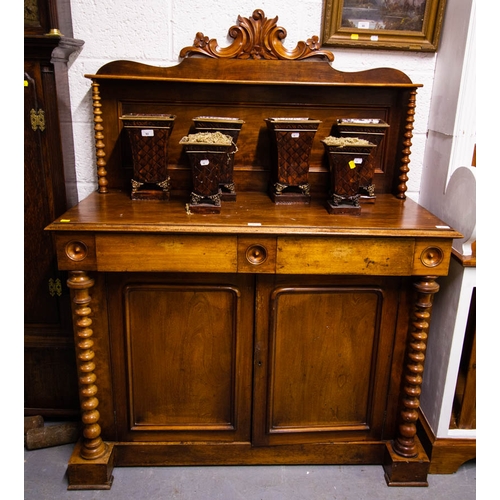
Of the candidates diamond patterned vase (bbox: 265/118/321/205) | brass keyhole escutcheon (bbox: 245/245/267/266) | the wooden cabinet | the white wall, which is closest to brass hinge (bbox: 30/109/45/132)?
the wooden cabinet

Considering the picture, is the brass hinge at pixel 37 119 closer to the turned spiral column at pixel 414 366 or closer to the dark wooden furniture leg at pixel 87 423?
the dark wooden furniture leg at pixel 87 423

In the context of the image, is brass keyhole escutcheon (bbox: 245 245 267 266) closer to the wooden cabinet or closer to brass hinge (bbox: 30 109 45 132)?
the wooden cabinet

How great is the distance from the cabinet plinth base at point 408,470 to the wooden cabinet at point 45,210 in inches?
61.1

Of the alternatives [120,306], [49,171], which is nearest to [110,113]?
[49,171]

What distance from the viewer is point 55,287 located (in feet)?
7.59

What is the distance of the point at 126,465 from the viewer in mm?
2191

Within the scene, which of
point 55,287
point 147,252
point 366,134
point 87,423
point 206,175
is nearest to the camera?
point 147,252

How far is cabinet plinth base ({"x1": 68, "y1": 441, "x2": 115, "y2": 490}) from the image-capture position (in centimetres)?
206

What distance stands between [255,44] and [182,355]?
143 cm

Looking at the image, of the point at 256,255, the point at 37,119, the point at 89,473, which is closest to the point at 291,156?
the point at 256,255

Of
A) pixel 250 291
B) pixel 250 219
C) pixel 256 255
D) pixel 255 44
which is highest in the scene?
pixel 255 44

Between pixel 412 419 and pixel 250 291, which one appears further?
pixel 412 419

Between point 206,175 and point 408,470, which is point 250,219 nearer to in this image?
point 206,175
